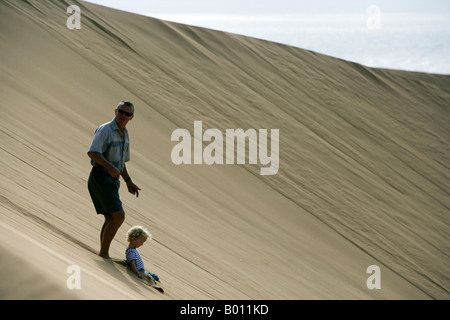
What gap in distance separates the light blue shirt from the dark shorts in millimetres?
111

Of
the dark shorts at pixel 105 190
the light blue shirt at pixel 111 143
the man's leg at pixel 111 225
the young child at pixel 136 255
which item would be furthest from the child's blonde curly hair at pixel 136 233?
the light blue shirt at pixel 111 143

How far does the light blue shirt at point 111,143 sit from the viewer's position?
5.02 m

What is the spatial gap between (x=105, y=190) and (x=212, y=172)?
16.4 feet

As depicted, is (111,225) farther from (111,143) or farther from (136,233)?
(111,143)

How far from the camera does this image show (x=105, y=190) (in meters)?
5.12

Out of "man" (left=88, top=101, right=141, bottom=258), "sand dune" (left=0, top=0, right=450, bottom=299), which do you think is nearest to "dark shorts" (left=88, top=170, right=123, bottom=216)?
"man" (left=88, top=101, right=141, bottom=258)

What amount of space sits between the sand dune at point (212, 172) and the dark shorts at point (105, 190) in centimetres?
42

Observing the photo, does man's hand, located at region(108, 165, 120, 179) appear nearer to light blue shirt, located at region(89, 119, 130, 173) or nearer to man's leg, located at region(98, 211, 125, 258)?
→ light blue shirt, located at region(89, 119, 130, 173)

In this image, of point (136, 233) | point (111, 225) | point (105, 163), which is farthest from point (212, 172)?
point (105, 163)

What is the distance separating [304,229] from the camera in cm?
970

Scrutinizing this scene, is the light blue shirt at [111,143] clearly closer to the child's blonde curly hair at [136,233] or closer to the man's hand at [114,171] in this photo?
the man's hand at [114,171]
